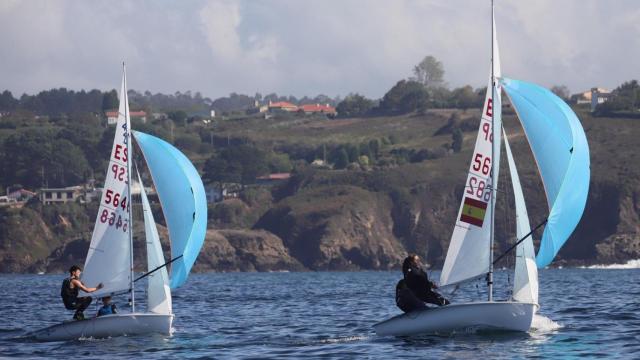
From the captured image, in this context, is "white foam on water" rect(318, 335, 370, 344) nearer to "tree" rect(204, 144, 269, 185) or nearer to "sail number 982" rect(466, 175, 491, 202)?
"sail number 982" rect(466, 175, 491, 202)

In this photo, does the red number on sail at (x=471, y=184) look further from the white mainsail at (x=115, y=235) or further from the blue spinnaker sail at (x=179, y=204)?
the white mainsail at (x=115, y=235)

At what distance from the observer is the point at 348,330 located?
3634 centimetres

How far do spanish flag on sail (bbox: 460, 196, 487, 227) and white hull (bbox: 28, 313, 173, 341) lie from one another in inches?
290

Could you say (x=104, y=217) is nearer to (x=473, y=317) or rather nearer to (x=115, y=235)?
(x=115, y=235)

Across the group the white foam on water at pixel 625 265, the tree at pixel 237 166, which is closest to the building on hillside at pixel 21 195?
the tree at pixel 237 166

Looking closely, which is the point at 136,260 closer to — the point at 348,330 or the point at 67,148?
the point at 67,148

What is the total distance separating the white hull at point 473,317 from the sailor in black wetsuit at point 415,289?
225 mm

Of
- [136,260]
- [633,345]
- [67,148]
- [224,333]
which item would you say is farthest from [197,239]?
[67,148]

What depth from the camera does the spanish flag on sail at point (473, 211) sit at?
3117cm

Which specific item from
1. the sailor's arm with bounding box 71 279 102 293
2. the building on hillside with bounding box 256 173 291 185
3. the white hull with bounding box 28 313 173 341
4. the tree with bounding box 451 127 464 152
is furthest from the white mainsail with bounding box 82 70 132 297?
the building on hillside with bounding box 256 173 291 185

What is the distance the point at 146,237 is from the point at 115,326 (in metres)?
2.30

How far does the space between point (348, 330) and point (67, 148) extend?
155495 millimetres

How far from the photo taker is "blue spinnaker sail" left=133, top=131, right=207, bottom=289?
107 feet

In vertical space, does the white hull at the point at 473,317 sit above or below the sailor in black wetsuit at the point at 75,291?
below
